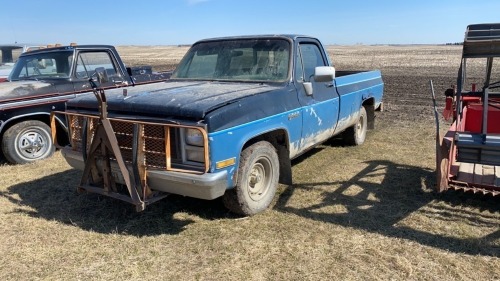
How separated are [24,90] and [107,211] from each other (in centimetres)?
316

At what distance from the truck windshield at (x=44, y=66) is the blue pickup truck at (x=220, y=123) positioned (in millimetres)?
2826

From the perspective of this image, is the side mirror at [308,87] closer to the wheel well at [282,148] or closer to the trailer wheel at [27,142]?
the wheel well at [282,148]

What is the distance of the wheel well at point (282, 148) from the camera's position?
4633mm

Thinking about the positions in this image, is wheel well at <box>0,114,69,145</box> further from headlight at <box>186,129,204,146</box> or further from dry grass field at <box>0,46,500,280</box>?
headlight at <box>186,129,204,146</box>

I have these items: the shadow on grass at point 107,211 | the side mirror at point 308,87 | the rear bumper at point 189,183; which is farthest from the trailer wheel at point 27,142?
the side mirror at point 308,87

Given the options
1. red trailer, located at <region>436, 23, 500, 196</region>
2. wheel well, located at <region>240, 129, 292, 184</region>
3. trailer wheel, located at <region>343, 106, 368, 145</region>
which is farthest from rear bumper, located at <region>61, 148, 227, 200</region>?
trailer wheel, located at <region>343, 106, 368, 145</region>

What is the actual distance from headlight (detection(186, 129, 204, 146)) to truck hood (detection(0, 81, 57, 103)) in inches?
160

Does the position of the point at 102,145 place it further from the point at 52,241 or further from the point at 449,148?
the point at 449,148

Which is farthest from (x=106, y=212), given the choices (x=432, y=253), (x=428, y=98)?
(x=428, y=98)

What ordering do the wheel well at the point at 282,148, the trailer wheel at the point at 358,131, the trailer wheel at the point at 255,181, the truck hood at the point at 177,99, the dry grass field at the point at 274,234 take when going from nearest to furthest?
the dry grass field at the point at 274,234
the truck hood at the point at 177,99
the trailer wheel at the point at 255,181
the wheel well at the point at 282,148
the trailer wheel at the point at 358,131

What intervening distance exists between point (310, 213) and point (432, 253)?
1.31 m

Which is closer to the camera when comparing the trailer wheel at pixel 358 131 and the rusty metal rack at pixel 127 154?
the rusty metal rack at pixel 127 154

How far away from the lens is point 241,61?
205 inches

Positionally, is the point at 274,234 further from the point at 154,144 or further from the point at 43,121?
the point at 43,121
